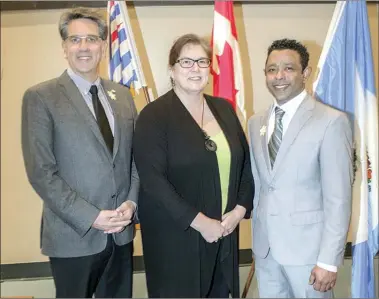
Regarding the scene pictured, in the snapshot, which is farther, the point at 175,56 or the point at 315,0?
the point at 315,0

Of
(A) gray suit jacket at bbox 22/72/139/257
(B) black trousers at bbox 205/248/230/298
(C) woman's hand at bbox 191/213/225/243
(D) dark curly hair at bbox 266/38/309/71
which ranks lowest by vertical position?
(B) black trousers at bbox 205/248/230/298

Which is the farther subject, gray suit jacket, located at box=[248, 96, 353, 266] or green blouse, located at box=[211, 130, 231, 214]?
green blouse, located at box=[211, 130, 231, 214]

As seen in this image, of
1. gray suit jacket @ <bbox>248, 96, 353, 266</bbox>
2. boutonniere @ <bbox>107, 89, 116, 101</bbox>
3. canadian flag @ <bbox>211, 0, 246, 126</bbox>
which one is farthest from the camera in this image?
canadian flag @ <bbox>211, 0, 246, 126</bbox>

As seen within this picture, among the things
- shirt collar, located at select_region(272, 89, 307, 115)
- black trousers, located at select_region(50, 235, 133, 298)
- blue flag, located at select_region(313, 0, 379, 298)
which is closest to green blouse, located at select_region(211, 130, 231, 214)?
shirt collar, located at select_region(272, 89, 307, 115)

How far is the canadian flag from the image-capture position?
240 centimetres

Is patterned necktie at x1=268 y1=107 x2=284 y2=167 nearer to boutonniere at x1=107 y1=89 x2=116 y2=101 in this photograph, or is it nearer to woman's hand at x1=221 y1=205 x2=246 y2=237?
woman's hand at x1=221 y1=205 x2=246 y2=237

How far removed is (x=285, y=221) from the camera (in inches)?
64.7

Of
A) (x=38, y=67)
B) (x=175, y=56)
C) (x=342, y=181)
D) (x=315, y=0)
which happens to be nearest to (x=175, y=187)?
(x=175, y=56)

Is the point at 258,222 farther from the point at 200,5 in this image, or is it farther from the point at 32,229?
the point at 32,229

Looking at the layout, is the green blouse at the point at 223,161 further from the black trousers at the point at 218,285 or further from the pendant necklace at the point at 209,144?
the black trousers at the point at 218,285

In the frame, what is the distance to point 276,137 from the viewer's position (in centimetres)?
168

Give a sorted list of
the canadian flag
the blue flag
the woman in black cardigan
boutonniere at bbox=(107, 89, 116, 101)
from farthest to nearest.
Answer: the canadian flag < the blue flag < boutonniere at bbox=(107, 89, 116, 101) < the woman in black cardigan

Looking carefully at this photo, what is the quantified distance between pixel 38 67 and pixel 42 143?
3.26 ft

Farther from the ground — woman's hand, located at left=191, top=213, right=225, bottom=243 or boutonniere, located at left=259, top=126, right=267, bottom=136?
boutonniere, located at left=259, top=126, right=267, bottom=136
